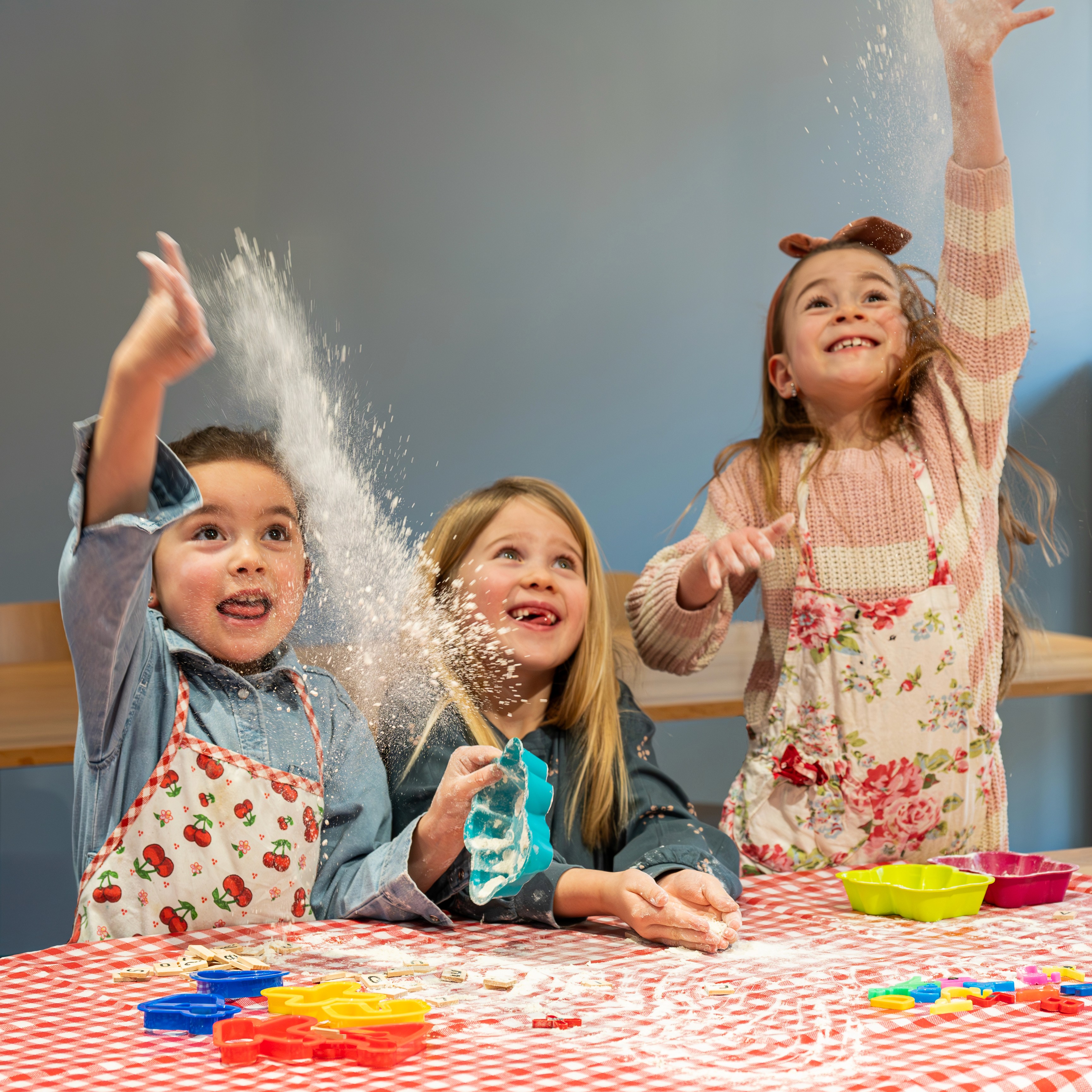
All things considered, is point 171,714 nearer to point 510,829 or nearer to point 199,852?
point 199,852

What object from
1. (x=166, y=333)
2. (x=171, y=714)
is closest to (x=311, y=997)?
(x=171, y=714)

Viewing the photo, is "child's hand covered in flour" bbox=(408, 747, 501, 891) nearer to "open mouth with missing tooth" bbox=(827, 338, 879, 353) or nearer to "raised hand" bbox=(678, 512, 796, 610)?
"raised hand" bbox=(678, 512, 796, 610)

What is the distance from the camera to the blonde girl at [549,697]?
1052 mm

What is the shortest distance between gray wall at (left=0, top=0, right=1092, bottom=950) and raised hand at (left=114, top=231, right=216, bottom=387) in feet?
1.57

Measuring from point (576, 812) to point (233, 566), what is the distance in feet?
1.24

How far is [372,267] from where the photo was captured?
5.25 ft

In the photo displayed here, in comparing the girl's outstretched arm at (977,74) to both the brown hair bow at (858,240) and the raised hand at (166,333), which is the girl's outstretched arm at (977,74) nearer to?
the brown hair bow at (858,240)

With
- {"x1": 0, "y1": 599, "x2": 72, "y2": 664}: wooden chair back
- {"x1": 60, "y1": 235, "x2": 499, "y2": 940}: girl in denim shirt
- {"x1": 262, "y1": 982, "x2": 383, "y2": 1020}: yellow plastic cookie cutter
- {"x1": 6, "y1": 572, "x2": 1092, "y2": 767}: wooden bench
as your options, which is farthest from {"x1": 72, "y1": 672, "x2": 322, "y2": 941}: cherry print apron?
{"x1": 0, "y1": 599, "x2": 72, "y2": 664}: wooden chair back

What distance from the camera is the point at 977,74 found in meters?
1.18

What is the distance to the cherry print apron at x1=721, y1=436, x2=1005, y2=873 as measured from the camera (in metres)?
1.18

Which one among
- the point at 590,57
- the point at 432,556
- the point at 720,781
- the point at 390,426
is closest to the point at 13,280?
the point at 390,426

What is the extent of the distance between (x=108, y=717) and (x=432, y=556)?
0.35 m

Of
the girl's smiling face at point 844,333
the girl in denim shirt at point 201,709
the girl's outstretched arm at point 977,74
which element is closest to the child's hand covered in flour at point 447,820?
the girl in denim shirt at point 201,709

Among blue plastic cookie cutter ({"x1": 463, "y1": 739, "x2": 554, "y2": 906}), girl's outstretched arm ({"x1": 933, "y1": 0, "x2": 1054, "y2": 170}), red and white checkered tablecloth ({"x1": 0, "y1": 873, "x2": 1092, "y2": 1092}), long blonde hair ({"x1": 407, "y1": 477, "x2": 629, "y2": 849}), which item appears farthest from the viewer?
girl's outstretched arm ({"x1": 933, "y1": 0, "x2": 1054, "y2": 170})
